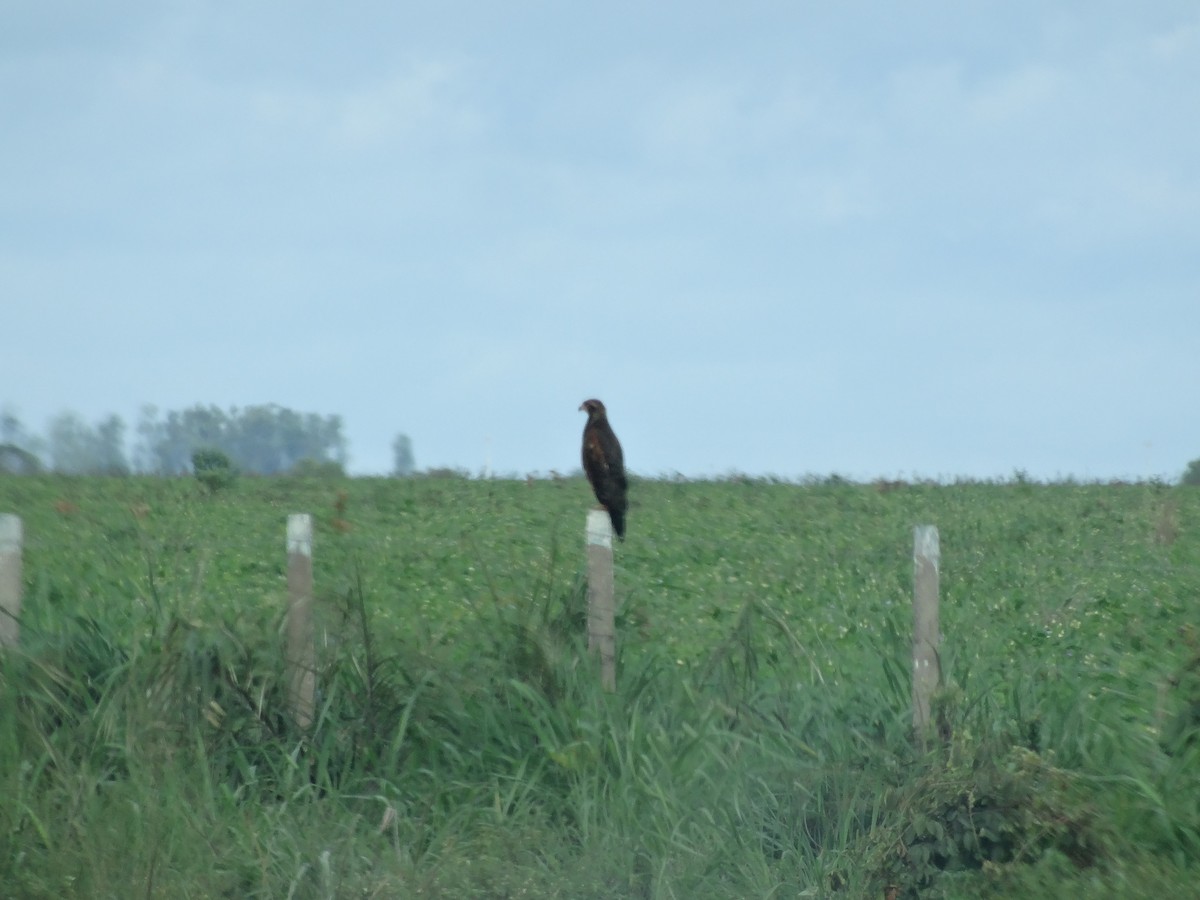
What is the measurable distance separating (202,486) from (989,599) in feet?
31.9

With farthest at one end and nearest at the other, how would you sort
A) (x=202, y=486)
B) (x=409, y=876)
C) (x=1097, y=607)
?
(x=202, y=486), (x=1097, y=607), (x=409, y=876)

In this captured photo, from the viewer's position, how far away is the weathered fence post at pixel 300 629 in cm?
688

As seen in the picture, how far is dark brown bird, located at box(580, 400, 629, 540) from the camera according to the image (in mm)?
10117

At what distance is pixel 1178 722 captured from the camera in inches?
240

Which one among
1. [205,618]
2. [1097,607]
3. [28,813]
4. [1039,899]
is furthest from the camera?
[1097,607]

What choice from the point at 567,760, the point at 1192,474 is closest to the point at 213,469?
the point at 567,760

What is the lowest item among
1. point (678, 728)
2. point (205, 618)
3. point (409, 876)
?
point (409, 876)

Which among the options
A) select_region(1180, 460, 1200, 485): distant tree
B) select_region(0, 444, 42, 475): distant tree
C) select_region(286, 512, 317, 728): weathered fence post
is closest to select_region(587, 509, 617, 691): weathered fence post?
select_region(286, 512, 317, 728): weathered fence post

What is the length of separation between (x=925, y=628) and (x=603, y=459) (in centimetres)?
392

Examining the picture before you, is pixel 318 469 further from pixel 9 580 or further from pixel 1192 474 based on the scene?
pixel 1192 474

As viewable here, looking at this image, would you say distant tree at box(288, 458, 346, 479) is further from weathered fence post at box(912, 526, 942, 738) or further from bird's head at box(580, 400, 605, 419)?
weathered fence post at box(912, 526, 942, 738)

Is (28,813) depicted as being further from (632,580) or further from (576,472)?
(576,472)

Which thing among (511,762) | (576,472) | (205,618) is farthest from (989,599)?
(576,472)

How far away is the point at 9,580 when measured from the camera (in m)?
7.14
